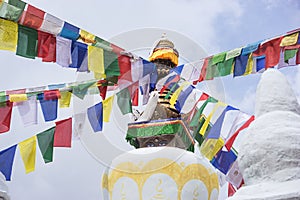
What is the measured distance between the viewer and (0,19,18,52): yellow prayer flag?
6.47 metres

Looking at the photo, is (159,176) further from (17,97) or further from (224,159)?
(17,97)

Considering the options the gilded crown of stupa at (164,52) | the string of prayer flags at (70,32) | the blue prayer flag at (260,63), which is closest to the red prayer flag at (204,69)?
the blue prayer flag at (260,63)

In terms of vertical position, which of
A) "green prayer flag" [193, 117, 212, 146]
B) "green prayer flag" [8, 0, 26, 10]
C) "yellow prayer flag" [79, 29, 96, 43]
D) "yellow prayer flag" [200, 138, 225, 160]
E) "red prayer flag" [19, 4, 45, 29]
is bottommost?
"yellow prayer flag" [200, 138, 225, 160]

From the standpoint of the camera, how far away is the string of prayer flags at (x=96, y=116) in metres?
7.90

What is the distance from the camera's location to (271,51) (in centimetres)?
722

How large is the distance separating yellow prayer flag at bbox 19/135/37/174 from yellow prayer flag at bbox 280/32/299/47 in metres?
4.07

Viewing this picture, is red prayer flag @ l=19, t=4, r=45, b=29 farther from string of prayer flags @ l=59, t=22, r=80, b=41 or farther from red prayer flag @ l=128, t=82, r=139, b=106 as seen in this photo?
red prayer flag @ l=128, t=82, r=139, b=106

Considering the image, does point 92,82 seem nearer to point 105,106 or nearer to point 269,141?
point 105,106

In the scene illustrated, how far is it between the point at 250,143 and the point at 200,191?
234 inches

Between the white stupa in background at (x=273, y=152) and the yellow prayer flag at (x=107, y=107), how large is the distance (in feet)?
15.5

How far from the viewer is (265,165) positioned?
320 cm

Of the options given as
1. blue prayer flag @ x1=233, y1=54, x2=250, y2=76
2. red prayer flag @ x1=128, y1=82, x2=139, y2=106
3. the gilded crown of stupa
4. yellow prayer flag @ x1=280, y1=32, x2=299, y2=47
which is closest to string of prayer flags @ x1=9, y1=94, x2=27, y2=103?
red prayer flag @ x1=128, y1=82, x2=139, y2=106

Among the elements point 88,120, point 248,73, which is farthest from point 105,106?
point 248,73

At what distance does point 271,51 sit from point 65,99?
3.38 m
